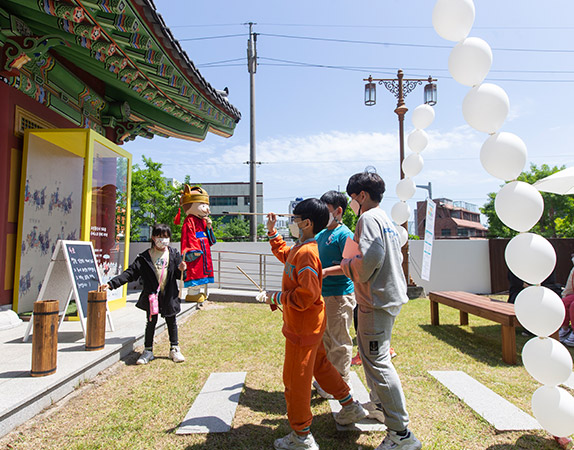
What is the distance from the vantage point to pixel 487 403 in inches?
107

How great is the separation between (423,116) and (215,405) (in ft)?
13.0

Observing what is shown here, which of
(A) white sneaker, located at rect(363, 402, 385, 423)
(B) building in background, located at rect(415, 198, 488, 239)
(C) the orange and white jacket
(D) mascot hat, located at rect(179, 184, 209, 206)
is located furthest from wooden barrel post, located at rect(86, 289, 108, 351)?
(B) building in background, located at rect(415, 198, 488, 239)

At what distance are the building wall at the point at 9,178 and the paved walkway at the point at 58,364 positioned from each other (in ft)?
2.33

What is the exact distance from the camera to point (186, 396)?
2871 mm

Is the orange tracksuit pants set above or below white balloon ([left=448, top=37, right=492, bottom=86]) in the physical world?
below

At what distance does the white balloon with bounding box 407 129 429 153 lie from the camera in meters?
4.57

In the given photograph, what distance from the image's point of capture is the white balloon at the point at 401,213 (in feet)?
15.4

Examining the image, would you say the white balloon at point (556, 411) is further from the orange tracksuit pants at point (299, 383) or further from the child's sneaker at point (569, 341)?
the child's sneaker at point (569, 341)

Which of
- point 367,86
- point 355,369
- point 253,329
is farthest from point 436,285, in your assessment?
point 355,369

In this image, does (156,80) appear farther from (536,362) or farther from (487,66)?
(536,362)

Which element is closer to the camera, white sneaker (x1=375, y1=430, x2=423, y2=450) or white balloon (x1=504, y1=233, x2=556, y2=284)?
white sneaker (x1=375, y1=430, x2=423, y2=450)

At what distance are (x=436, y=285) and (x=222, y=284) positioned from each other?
20.0 ft

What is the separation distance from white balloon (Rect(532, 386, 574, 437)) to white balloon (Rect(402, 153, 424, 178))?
3.01 metres

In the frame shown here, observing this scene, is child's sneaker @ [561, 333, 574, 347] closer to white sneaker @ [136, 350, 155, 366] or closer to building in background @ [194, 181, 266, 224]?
white sneaker @ [136, 350, 155, 366]
